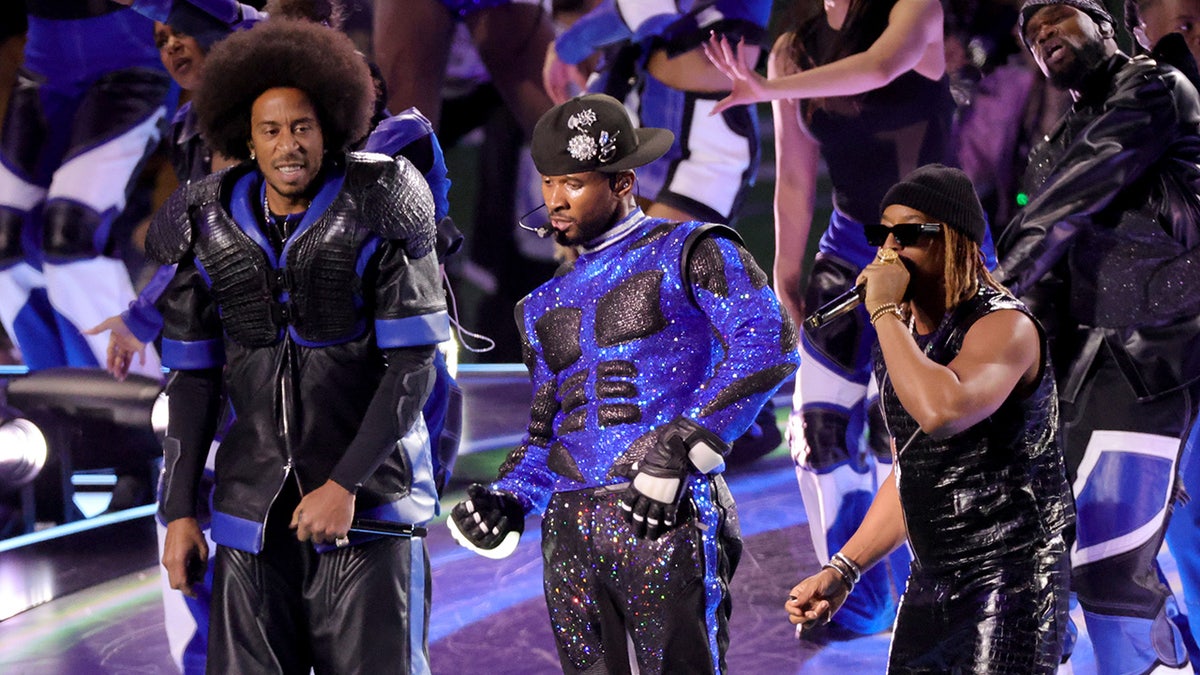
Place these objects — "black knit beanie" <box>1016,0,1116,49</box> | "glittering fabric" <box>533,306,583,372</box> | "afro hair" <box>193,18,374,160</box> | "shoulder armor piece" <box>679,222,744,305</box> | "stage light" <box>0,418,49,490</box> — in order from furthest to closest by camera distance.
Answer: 1. "stage light" <box>0,418,49,490</box>
2. "black knit beanie" <box>1016,0,1116,49</box>
3. "afro hair" <box>193,18,374,160</box>
4. "glittering fabric" <box>533,306,583,372</box>
5. "shoulder armor piece" <box>679,222,744,305</box>

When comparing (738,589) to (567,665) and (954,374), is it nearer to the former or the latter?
(567,665)

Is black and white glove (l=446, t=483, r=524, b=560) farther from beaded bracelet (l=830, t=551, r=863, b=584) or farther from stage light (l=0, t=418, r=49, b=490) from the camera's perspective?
stage light (l=0, t=418, r=49, b=490)

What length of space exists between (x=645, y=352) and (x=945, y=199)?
0.64m

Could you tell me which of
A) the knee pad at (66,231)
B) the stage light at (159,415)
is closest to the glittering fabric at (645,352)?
the stage light at (159,415)

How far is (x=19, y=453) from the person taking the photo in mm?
5465

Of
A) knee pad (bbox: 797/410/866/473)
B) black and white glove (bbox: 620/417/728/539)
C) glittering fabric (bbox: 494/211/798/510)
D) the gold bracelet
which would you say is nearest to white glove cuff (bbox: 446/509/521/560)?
glittering fabric (bbox: 494/211/798/510)

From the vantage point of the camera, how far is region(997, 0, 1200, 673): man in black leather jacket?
3.78 metres

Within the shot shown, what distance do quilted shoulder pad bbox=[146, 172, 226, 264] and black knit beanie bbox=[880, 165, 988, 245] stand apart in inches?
55.0

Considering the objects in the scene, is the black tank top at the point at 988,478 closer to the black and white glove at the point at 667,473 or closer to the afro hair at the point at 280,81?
the black and white glove at the point at 667,473

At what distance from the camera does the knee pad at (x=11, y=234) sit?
218 inches

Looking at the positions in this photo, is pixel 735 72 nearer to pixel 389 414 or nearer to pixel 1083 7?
pixel 1083 7

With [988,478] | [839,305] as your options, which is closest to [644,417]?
[839,305]

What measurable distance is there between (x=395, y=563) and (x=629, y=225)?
0.84 metres

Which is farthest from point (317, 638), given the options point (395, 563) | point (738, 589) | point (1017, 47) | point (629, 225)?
point (1017, 47)
